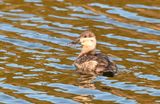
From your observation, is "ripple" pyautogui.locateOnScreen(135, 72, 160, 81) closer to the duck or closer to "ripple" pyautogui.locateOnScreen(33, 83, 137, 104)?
the duck

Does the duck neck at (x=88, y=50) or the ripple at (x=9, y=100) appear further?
the duck neck at (x=88, y=50)

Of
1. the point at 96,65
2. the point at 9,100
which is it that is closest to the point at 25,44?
the point at 96,65

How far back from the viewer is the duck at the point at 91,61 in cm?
1773

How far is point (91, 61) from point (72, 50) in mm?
1794

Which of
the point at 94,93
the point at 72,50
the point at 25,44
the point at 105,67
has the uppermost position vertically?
the point at 25,44

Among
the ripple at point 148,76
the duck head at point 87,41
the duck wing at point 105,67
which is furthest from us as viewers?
the duck head at point 87,41

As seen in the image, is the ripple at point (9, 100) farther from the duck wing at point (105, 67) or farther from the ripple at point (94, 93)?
the duck wing at point (105, 67)

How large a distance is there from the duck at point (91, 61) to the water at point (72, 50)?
233mm

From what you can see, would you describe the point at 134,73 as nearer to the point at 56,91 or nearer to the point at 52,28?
the point at 56,91

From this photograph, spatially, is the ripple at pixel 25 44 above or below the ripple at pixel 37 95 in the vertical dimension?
above

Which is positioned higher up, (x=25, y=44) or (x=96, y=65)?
(x=25, y=44)

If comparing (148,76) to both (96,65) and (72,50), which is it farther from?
(72,50)

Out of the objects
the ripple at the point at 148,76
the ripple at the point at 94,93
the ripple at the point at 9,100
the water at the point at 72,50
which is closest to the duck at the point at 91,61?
the water at the point at 72,50

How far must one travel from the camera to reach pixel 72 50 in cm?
1984
